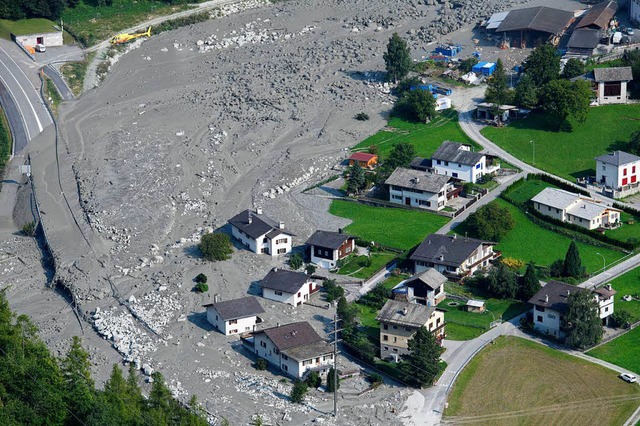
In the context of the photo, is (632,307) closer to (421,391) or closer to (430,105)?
(421,391)

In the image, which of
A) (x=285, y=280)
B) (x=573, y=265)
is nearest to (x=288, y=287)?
(x=285, y=280)

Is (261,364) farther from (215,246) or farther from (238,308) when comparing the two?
(215,246)

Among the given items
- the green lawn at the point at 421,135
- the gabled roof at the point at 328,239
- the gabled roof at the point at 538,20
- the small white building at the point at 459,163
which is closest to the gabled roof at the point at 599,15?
the gabled roof at the point at 538,20

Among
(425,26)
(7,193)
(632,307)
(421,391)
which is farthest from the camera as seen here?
(425,26)

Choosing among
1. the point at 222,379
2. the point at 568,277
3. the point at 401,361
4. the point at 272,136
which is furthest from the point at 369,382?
the point at 272,136

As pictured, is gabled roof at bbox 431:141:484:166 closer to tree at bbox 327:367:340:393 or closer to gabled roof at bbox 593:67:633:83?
gabled roof at bbox 593:67:633:83

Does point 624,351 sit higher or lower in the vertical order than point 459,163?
lower

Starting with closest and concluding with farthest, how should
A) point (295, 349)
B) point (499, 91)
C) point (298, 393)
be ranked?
point (298, 393), point (295, 349), point (499, 91)
